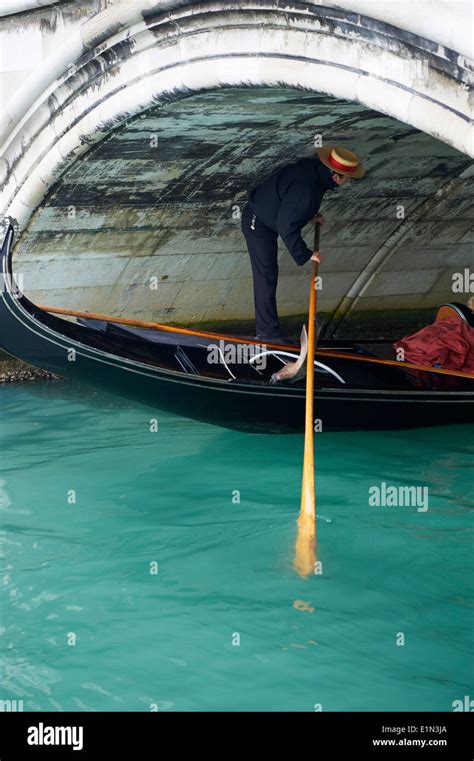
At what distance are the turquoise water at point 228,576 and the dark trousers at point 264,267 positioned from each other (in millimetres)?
462

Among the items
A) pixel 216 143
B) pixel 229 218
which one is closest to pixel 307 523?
pixel 216 143

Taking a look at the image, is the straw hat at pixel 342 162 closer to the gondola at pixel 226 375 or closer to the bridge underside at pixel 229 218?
the bridge underside at pixel 229 218

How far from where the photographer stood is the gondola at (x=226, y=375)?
3504 millimetres

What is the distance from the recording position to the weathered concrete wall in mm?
2758

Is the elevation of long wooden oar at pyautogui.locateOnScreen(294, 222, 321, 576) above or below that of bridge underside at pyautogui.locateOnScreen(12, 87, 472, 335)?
below

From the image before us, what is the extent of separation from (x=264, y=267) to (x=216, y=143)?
51 cm

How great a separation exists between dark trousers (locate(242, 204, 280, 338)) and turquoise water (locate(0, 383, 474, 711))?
46cm

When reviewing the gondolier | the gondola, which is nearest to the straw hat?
the gondolier

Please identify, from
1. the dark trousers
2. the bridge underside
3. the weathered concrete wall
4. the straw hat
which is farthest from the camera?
the dark trousers

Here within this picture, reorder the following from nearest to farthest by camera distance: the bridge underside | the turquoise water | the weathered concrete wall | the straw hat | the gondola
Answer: the turquoise water < the weathered concrete wall < the gondola < the straw hat < the bridge underside

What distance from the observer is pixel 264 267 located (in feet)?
13.3

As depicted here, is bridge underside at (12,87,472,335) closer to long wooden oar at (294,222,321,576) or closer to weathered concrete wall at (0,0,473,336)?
weathered concrete wall at (0,0,473,336)

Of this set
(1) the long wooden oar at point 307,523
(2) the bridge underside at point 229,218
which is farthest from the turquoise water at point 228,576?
(2) the bridge underside at point 229,218
